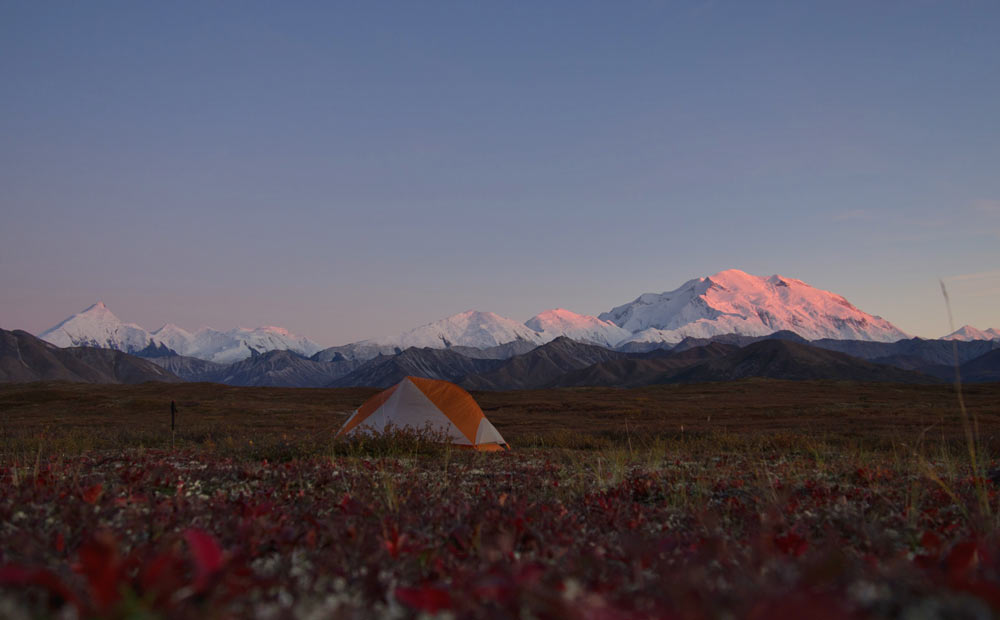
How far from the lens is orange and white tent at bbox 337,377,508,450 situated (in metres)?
21.9

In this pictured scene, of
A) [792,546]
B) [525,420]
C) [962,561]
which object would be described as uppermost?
[962,561]

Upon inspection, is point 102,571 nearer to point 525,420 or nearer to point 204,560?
point 204,560

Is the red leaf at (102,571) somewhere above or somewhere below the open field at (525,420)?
above

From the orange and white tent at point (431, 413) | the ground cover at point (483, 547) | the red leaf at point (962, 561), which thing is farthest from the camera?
the orange and white tent at point (431, 413)

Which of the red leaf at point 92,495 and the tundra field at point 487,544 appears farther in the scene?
the red leaf at point 92,495

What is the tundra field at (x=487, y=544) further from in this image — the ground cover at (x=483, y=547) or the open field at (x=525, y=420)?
the open field at (x=525, y=420)

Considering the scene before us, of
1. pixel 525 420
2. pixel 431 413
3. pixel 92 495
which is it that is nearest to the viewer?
pixel 92 495

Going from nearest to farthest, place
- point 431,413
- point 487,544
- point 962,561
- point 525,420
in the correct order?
point 962,561
point 487,544
point 431,413
point 525,420

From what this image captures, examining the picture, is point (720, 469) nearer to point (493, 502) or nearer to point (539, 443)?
point (493, 502)

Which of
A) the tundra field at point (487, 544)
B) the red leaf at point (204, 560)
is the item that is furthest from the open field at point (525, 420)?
the red leaf at point (204, 560)

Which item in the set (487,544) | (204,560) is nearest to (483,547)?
(487,544)

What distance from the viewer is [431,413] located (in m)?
22.2

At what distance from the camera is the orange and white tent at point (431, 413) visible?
71.8 ft

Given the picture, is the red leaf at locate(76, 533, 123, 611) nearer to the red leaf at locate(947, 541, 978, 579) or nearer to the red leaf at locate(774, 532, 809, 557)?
the red leaf at locate(947, 541, 978, 579)
